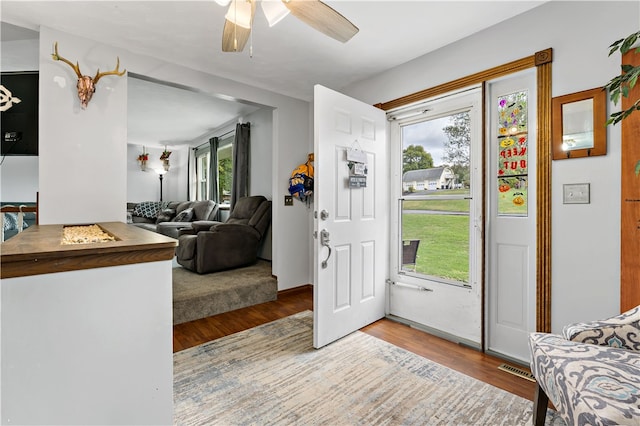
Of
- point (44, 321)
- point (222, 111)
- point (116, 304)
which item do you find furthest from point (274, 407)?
point (222, 111)

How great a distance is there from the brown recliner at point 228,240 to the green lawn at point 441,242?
2098 millimetres

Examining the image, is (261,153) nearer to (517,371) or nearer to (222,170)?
(222,170)

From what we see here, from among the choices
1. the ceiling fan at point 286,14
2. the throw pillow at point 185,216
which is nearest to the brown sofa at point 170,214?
the throw pillow at point 185,216

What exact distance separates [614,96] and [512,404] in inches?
62.7

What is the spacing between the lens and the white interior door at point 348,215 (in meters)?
2.26

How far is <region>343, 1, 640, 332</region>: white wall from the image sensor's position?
1648 millimetres

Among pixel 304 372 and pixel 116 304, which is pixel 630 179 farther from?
pixel 116 304

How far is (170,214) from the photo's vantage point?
20.8ft

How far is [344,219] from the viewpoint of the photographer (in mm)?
2457

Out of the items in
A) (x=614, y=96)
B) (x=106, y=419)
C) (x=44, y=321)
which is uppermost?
(x=614, y=96)

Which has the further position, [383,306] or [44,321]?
[383,306]

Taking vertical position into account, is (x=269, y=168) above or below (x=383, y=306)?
above

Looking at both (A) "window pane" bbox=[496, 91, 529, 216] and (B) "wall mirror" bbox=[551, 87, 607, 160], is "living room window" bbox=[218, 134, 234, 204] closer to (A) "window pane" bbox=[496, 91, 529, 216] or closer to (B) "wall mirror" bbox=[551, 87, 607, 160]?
(A) "window pane" bbox=[496, 91, 529, 216]

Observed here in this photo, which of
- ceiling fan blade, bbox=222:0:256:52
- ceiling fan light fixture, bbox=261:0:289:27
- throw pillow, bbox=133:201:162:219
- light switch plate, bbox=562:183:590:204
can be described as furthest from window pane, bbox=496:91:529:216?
throw pillow, bbox=133:201:162:219
